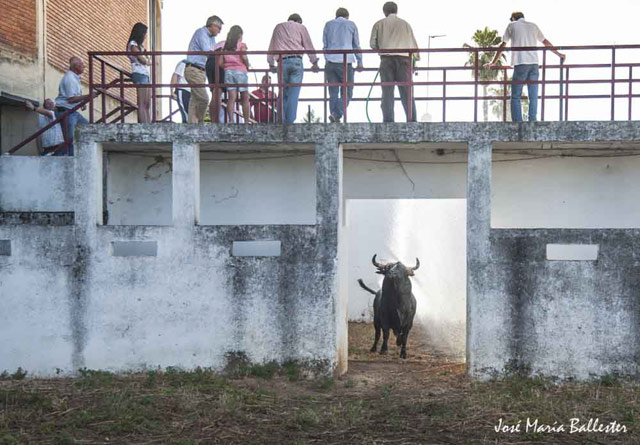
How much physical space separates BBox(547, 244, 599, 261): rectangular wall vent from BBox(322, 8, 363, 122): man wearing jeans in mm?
3438

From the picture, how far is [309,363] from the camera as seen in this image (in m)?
11.1

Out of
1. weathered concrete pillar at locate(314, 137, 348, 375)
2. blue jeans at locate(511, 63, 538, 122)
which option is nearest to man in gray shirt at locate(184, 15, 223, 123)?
weathered concrete pillar at locate(314, 137, 348, 375)

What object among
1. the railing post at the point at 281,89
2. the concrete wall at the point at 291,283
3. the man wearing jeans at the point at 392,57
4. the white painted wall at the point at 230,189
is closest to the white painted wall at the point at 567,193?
the concrete wall at the point at 291,283

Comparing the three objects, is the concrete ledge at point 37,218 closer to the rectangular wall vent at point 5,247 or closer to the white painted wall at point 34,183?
the rectangular wall vent at point 5,247

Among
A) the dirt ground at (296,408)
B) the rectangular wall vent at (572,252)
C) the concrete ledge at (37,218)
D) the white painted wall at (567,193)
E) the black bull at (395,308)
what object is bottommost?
the dirt ground at (296,408)

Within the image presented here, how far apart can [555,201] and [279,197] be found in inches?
165

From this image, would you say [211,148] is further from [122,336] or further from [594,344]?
[594,344]

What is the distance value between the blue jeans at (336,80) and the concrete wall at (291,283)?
1.75ft

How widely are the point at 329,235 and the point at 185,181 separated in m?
2.09

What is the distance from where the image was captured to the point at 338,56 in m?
11.5

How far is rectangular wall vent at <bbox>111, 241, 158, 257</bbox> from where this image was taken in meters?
11.5

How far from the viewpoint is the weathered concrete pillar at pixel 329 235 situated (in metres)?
11.1

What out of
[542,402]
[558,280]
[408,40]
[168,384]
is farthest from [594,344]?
[168,384]

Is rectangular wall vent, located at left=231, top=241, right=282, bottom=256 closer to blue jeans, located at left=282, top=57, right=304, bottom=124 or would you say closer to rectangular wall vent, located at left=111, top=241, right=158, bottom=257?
rectangular wall vent, located at left=111, top=241, right=158, bottom=257
